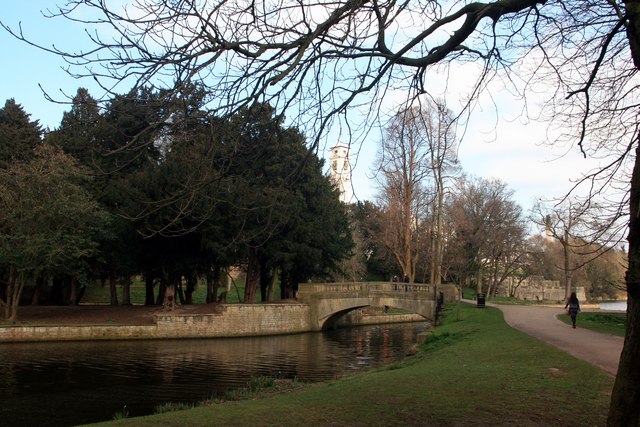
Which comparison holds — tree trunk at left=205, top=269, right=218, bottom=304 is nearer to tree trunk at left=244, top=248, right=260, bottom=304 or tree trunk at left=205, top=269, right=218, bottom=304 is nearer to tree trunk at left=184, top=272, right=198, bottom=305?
tree trunk at left=184, top=272, right=198, bottom=305

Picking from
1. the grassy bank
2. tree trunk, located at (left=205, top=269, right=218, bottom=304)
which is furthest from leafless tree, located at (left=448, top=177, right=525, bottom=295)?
the grassy bank

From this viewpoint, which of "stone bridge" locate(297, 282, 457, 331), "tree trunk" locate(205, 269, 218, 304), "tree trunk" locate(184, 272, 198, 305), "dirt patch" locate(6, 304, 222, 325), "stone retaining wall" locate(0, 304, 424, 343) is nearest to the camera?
"stone retaining wall" locate(0, 304, 424, 343)

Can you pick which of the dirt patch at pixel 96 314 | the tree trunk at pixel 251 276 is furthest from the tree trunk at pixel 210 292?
the dirt patch at pixel 96 314

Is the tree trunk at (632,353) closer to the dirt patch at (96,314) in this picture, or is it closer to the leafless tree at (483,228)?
the dirt patch at (96,314)

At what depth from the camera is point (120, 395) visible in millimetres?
14094

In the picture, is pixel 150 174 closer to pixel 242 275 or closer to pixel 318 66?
pixel 318 66

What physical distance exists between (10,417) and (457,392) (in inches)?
368

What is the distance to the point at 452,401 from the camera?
8016 mm

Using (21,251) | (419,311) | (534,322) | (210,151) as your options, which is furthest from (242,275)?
(210,151)

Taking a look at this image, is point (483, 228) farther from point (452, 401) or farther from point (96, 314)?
point (452, 401)

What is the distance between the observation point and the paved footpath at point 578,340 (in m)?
12.3

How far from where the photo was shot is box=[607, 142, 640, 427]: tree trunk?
16.7 feet

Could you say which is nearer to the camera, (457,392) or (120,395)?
(457,392)

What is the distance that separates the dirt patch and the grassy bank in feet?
72.1
